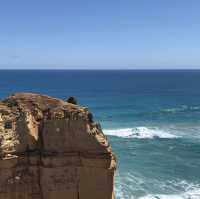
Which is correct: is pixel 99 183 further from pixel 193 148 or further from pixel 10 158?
pixel 193 148

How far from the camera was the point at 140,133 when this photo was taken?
61750 mm

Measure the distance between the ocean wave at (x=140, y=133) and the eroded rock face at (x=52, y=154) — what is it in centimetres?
4613

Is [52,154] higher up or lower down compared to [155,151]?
higher up

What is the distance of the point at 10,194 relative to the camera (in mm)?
13148

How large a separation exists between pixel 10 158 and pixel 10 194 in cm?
119

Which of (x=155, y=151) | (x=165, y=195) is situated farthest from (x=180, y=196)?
(x=155, y=151)

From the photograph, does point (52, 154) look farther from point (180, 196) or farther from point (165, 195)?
point (180, 196)

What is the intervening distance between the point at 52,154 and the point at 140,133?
162 ft

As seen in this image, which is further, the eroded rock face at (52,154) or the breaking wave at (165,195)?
the breaking wave at (165,195)

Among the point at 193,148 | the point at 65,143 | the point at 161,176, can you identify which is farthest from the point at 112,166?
A: the point at 193,148

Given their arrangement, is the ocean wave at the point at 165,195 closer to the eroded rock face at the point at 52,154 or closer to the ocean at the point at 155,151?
the ocean at the point at 155,151

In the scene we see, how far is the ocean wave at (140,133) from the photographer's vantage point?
59.5m

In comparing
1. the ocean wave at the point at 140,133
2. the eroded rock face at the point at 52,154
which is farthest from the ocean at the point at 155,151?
the eroded rock face at the point at 52,154

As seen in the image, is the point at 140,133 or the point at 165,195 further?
the point at 140,133
